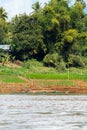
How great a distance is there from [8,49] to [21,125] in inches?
2532

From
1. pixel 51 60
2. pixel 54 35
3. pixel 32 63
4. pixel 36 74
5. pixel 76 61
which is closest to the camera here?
pixel 36 74

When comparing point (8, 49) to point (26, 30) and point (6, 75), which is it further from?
point (6, 75)

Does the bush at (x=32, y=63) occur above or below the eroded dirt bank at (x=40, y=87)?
above

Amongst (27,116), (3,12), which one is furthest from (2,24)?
(27,116)

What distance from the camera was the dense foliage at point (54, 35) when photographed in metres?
79.8

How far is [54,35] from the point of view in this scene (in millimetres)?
81188

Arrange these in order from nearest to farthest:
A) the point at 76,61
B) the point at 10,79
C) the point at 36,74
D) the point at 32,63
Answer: the point at 10,79, the point at 36,74, the point at 32,63, the point at 76,61

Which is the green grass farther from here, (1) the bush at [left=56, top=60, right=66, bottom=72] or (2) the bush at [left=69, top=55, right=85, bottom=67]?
(2) the bush at [left=69, top=55, right=85, bottom=67]

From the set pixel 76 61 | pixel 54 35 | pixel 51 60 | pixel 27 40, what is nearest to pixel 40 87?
pixel 51 60

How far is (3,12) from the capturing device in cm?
10494

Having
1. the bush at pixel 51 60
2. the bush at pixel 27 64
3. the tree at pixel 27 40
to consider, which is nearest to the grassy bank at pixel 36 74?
the bush at pixel 27 64

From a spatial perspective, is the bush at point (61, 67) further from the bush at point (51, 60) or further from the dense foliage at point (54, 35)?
the bush at point (51, 60)

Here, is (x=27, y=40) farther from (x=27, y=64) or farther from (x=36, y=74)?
(x=36, y=74)

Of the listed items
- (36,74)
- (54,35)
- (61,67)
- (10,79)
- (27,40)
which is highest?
(54,35)
